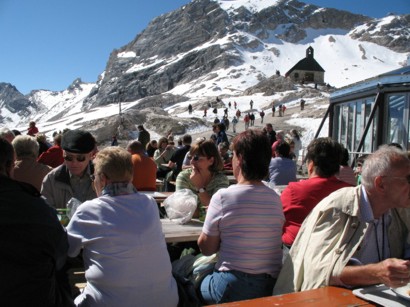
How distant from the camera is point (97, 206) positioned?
7.89 ft

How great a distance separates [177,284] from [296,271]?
83 centimetres

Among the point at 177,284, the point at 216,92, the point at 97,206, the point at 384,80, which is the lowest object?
the point at 177,284

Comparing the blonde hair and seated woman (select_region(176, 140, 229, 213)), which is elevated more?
the blonde hair

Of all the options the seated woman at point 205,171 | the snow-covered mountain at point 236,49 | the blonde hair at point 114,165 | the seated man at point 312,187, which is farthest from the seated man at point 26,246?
the snow-covered mountain at point 236,49

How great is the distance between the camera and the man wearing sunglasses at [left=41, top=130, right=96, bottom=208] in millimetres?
3906

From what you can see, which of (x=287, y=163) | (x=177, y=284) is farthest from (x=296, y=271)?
(x=287, y=163)

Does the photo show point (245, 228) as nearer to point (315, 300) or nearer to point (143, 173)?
point (315, 300)

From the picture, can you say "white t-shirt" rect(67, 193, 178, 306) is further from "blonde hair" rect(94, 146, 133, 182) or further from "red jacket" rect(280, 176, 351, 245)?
"red jacket" rect(280, 176, 351, 245)

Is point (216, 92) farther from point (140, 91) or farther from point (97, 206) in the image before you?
point (97, 206)

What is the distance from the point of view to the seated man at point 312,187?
3428 mm

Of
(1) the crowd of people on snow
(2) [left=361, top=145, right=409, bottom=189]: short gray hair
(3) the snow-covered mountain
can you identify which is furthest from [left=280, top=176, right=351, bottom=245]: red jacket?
(3) the snow-covered mountain

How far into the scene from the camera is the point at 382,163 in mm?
2402

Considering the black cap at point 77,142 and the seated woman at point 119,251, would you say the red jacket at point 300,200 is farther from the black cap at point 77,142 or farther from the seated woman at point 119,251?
the black cap at point 77,142

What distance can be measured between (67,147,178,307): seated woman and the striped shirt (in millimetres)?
457
